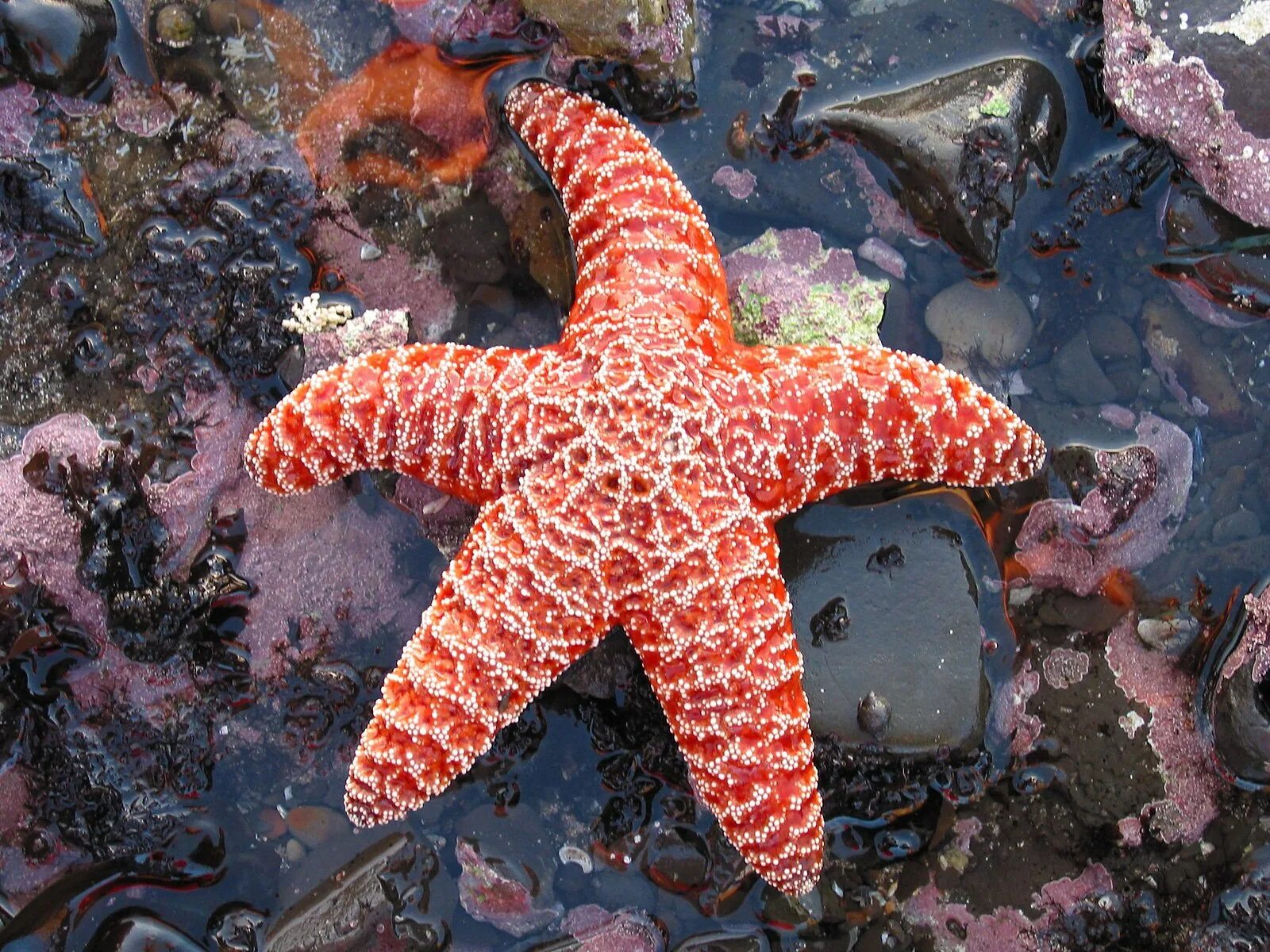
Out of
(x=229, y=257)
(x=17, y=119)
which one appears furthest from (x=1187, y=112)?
(x=17, y=119)

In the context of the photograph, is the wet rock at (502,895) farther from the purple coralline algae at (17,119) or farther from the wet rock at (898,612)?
the purple coralline algae at (17,119)

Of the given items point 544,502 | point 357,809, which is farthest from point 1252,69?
point 357,809

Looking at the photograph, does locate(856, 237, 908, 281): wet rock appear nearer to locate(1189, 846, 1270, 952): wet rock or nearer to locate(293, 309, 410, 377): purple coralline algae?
locate(293, 309, 410, 377): purple coralline algae

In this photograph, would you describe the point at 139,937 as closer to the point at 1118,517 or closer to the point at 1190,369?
the point at 1118,517

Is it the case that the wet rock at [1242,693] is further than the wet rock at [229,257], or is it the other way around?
the wet rock at [229,257]

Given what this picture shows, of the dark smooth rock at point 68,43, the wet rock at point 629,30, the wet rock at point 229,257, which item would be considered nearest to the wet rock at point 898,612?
the wet rock at point 629,30

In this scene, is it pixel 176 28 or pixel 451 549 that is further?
pixel 451 549

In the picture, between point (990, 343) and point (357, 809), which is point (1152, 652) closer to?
point (990, 343)
